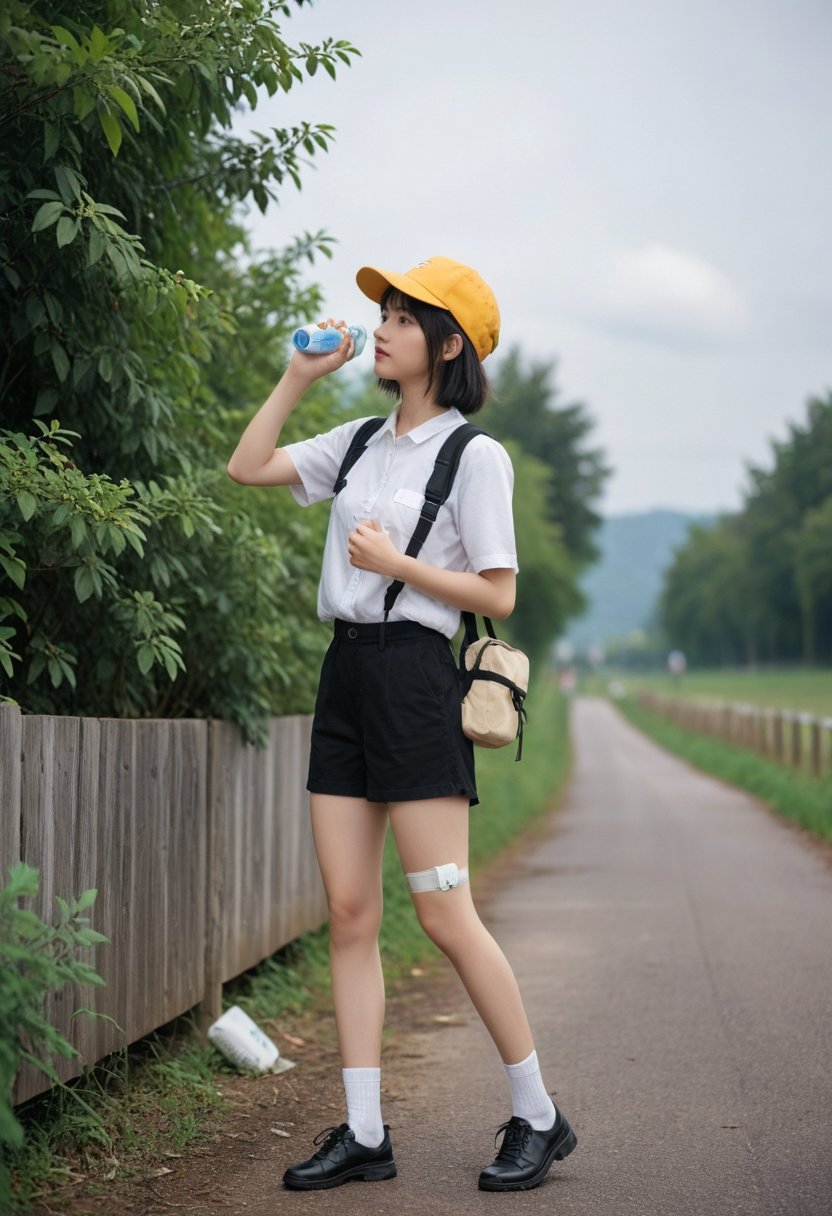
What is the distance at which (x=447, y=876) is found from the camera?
3701 mm

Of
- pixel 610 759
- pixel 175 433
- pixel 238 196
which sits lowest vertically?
pixel 610 759

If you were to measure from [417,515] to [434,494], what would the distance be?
0.23ft

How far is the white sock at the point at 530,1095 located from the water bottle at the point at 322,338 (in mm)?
1903

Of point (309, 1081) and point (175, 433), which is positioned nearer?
point (309, 1081)

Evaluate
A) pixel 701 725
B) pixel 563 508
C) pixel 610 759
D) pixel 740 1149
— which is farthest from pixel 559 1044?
pixel 563 508

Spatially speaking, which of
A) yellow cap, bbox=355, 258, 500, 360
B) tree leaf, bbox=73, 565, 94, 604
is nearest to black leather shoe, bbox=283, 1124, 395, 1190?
tree leaf, bbox=73, 565, 94, 604

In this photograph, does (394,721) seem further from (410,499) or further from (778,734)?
(778,734)

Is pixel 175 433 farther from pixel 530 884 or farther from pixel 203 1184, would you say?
pixel 530 884

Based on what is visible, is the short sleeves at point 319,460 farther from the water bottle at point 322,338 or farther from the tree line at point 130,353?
the tree line at point 130,353

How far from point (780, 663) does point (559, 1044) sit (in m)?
121

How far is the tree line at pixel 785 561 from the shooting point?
10169 cm

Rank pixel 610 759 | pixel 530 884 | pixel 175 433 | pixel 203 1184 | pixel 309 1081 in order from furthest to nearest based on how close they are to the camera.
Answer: pixel 610 759 → pixel 530 884 → pixel 175 433 → pixel 309 1081 → pixel 203 1184

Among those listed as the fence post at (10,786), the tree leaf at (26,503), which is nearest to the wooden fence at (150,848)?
the fence post at (10,786)

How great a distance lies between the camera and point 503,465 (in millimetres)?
3758
